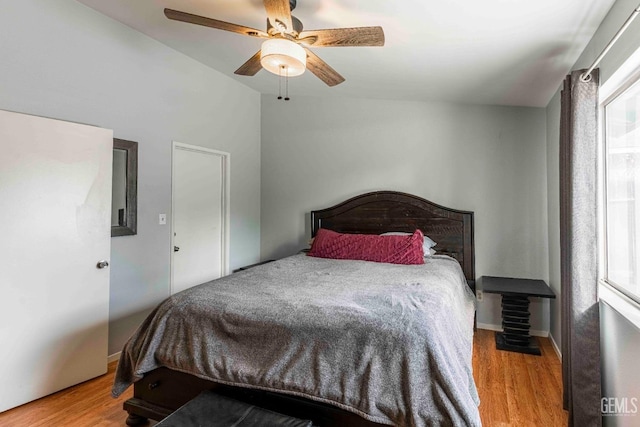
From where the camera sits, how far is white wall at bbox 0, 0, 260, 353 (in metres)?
2.37

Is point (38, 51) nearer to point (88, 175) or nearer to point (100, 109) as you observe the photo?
point (100, 109)

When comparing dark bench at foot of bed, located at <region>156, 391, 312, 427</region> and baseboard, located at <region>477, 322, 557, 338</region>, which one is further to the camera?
baseboard, located at <region>477, 322, 557, 338</region>

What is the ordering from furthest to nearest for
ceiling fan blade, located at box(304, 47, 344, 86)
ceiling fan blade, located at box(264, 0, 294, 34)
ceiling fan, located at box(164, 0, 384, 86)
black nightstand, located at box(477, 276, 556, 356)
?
1. black nightstand, located at box(477, 276, 556, 356)
2. ceiling fan blade, located at box(304, 47, 344, 86)
3. ceiling fan, located at box(164, 0, 384, 86)
4. ceiling fan blade, located at box(264, 0, 294, 34)

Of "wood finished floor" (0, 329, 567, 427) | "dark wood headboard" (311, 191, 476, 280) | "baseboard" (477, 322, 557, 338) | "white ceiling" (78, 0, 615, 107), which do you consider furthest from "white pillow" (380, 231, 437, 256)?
"white ceiling" (78, 0, 615, 107)

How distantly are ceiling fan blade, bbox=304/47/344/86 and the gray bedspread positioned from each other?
1.47 meters

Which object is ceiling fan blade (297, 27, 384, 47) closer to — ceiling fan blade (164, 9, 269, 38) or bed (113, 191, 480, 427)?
ceiling fan blade (164, 9, 269, 38)

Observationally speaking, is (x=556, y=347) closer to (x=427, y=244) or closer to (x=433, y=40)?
(x=427, y=244)

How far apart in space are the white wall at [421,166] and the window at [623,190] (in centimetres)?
140

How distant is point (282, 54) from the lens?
2.04 metres

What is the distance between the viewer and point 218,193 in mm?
4105

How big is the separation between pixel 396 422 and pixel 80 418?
1896mm

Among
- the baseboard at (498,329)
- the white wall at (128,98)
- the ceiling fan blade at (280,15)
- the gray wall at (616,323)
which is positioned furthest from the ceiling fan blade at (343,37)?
the baseboard at (498,329)

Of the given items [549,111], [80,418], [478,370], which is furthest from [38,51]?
[549,111]

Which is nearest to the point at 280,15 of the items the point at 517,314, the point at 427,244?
the point at 427,244
